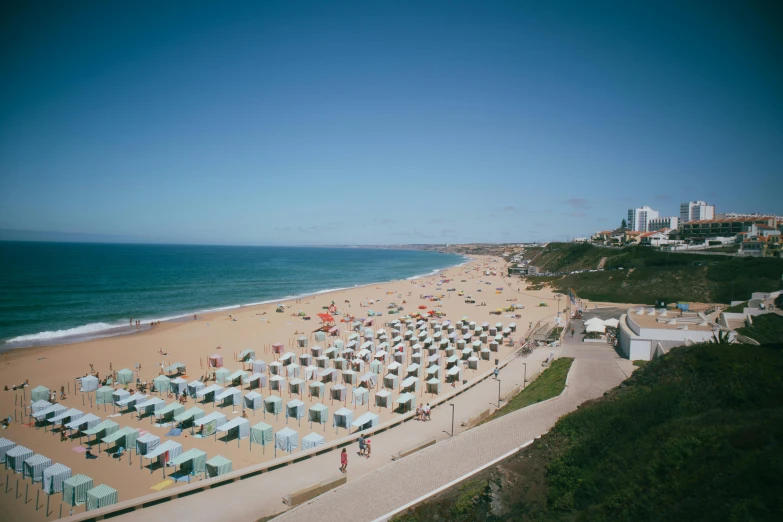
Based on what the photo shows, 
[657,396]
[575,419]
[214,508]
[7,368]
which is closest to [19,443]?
[214,508]

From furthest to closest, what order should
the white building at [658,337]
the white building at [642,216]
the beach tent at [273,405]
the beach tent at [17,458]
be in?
the white building at [642,216], the white building at [658,337], the beach tent at [273,405], the beach tent at [17,458]

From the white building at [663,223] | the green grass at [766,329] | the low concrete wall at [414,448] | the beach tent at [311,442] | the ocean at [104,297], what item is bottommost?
the ocean at [104,297]

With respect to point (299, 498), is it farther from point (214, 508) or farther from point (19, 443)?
point (19, 443)

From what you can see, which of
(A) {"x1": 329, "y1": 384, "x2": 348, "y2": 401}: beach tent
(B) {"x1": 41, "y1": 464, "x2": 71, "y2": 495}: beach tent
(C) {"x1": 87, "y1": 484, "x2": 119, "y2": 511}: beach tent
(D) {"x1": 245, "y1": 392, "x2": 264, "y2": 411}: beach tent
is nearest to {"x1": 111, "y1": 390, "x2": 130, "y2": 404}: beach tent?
(D) {"x1": 245, "y1": 392, "x2": 264, "y2": 411}: beach tent

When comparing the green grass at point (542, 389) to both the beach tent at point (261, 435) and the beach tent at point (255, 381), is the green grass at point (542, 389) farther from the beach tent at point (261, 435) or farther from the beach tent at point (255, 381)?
the beach tent at point (255, 381)

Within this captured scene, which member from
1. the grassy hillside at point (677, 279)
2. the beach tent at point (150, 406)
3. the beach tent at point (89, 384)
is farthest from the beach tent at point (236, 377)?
the grassy hillside at point (677, 279)

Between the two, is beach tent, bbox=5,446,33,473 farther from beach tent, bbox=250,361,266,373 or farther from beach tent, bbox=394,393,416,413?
beach tent, bbox=394,393,416,413
